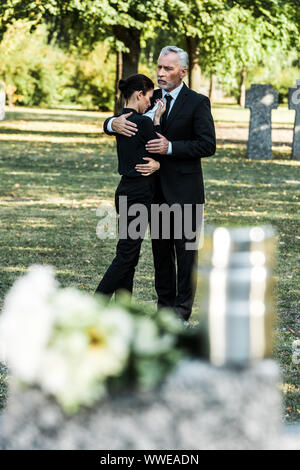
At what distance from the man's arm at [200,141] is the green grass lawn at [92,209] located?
56cm

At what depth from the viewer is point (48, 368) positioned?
1.93m

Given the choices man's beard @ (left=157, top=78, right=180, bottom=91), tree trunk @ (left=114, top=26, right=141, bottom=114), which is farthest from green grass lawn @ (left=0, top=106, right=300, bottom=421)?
tree trunk @ (left=114, top=26, right=141, bottom=114)

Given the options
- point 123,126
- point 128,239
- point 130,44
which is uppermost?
point 130,44

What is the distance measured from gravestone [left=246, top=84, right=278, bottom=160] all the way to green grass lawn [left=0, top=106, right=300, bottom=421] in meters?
0.40

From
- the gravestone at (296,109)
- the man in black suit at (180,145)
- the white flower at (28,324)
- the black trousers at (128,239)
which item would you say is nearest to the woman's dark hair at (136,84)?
the man in black suit at (180,145)

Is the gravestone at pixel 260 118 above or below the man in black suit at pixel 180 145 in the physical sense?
below

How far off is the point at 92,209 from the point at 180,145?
262 inches

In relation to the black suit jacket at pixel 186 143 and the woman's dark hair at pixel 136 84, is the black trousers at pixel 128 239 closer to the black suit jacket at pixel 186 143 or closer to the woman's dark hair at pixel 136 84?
the black suit jacket at pixel 186 143

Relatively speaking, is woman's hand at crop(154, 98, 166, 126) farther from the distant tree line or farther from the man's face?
the distant tree line

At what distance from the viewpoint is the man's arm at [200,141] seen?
5.15 meters

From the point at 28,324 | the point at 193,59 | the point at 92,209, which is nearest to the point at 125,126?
the point at 28,324

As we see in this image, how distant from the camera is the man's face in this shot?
16.6 feet

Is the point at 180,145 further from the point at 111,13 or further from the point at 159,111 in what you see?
the point at 111,13

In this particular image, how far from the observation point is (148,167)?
16.9ft
